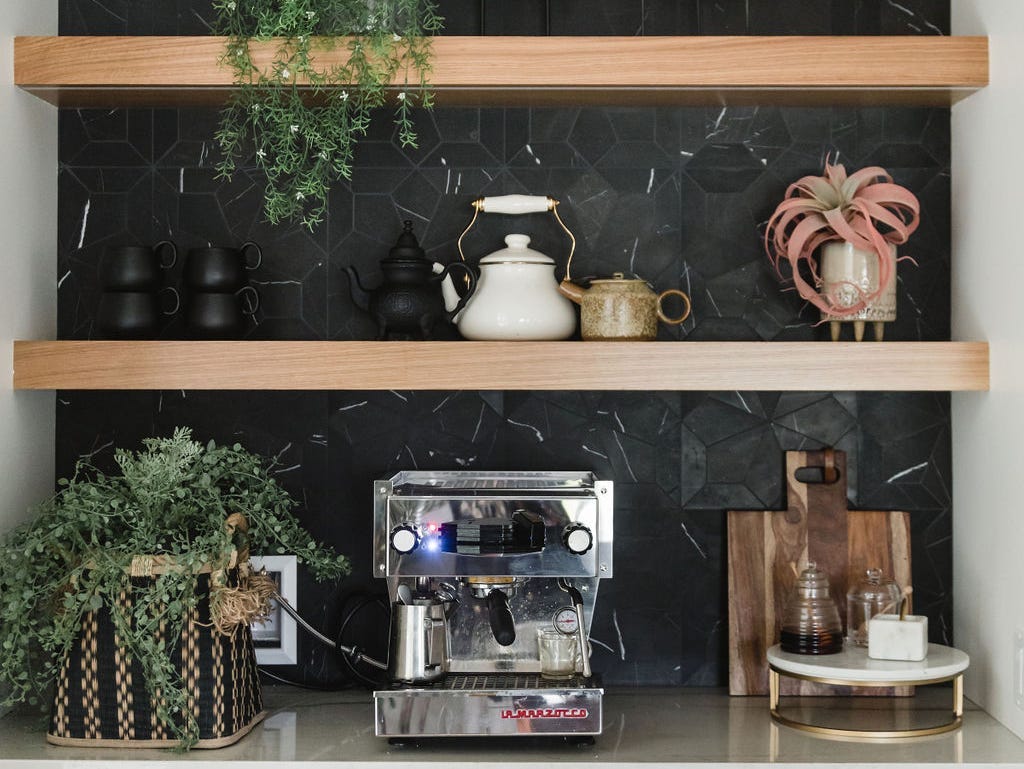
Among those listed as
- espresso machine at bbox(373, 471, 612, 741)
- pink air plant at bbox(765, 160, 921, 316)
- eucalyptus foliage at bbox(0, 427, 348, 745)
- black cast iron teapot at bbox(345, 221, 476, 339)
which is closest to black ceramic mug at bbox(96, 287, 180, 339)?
eucalyptus foliage at bbox(0, 427, 348, 745)

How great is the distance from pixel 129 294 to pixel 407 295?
47cm

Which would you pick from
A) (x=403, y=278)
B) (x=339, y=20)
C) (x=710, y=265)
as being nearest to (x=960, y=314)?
(x=710, y=265)

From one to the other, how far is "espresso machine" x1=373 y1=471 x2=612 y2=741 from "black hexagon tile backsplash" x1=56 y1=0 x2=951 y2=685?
16 cm

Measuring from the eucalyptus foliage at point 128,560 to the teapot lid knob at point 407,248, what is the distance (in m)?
0.44

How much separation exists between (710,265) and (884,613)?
0.68m

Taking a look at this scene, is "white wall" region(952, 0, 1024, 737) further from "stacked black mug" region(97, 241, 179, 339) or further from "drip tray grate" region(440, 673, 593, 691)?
"stacked black mug" region(97, 241, 179, 339)

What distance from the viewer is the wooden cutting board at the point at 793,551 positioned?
6.44 feet

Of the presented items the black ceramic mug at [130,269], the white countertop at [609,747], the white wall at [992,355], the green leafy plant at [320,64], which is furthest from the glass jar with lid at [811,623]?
the black ceramic mug at [130,269]

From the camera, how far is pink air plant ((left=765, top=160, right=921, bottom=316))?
1.85m

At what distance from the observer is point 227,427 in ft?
6.67

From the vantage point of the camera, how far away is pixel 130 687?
1.63m

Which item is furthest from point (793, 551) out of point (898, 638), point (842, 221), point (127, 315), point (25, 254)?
point (25, 254)

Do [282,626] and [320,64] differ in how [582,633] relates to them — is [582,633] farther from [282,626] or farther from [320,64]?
[320,64]

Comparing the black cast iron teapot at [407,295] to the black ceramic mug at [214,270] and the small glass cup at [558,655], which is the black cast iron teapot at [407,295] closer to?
the black ceramic mug at [214,270]
